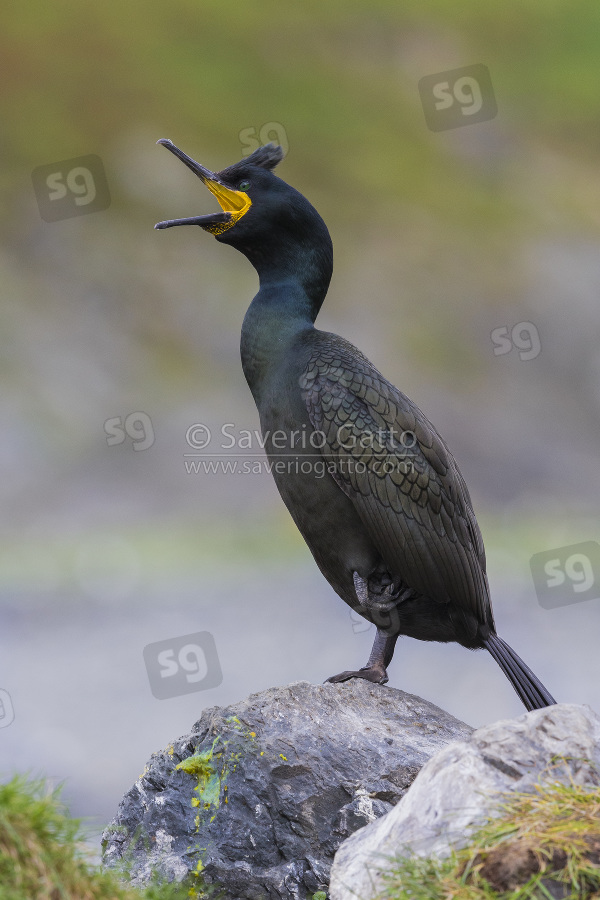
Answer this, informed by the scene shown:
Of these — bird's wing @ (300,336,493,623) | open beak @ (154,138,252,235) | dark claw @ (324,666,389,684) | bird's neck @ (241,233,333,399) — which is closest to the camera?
bird's wing @ (300,336,493,623)

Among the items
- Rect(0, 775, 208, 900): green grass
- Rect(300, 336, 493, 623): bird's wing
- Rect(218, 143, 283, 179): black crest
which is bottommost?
Rect(0, 775, 208, 900): green grass

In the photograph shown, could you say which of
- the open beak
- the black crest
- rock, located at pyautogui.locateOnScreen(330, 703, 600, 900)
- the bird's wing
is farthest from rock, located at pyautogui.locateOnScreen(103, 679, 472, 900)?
the black crest

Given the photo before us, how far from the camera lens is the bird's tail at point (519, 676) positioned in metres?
5.40

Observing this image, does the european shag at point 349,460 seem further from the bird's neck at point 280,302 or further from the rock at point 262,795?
the rock at point 262,795

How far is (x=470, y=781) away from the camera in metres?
3.35

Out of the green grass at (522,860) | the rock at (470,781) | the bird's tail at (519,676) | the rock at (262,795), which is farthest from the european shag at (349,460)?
the green grass at (522,860)

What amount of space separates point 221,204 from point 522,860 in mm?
4134

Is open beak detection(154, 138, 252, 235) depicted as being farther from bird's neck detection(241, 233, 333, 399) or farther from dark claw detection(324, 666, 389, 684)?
dark claw detection(324, 666, 389, 684)

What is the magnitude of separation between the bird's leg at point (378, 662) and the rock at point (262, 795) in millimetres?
537

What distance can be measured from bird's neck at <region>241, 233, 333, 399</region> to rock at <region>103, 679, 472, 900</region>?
6.15ft

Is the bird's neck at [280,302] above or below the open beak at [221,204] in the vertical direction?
below

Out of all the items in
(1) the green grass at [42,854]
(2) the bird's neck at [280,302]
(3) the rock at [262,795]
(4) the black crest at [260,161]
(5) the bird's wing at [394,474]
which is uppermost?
(4) the black crest at [260,161]

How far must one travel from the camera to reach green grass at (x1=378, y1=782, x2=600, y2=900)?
2.97 metres

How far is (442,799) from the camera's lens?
336cm
